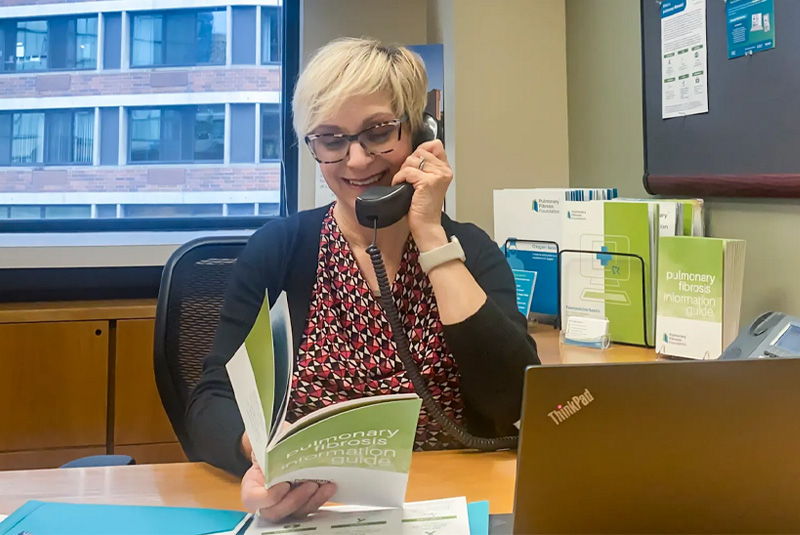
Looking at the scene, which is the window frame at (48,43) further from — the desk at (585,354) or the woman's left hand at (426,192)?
the desk at (585,354)

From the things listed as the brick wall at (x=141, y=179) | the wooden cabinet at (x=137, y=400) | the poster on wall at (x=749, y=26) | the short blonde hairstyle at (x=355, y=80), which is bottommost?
the wooden cabinet at (x=137, y=400)

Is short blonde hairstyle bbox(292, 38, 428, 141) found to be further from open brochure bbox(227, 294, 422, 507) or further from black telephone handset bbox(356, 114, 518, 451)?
open brochure bbox(227, 294, 422, 507)

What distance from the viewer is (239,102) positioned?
110 inches

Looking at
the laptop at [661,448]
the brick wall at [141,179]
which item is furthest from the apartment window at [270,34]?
the laptop at [661,448]

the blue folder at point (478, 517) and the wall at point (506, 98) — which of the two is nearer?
the blue folder at point (478, 517)

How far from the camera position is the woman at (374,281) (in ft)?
3.73

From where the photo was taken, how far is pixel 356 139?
123cm

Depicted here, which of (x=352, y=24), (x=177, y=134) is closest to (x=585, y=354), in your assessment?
(x=352, y=24)

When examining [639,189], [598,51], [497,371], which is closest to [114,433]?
[497,371]

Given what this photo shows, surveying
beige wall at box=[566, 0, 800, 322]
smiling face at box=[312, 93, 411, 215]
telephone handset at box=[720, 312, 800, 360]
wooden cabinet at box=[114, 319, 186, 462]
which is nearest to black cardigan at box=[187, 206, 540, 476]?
smiling face at box=[312, 93, 411, 215]

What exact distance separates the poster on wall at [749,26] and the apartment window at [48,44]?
2266mm

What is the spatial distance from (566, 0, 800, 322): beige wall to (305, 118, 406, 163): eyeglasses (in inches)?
30.9

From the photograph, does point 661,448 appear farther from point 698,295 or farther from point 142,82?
point 142,82

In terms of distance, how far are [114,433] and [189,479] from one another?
4.37 ft
